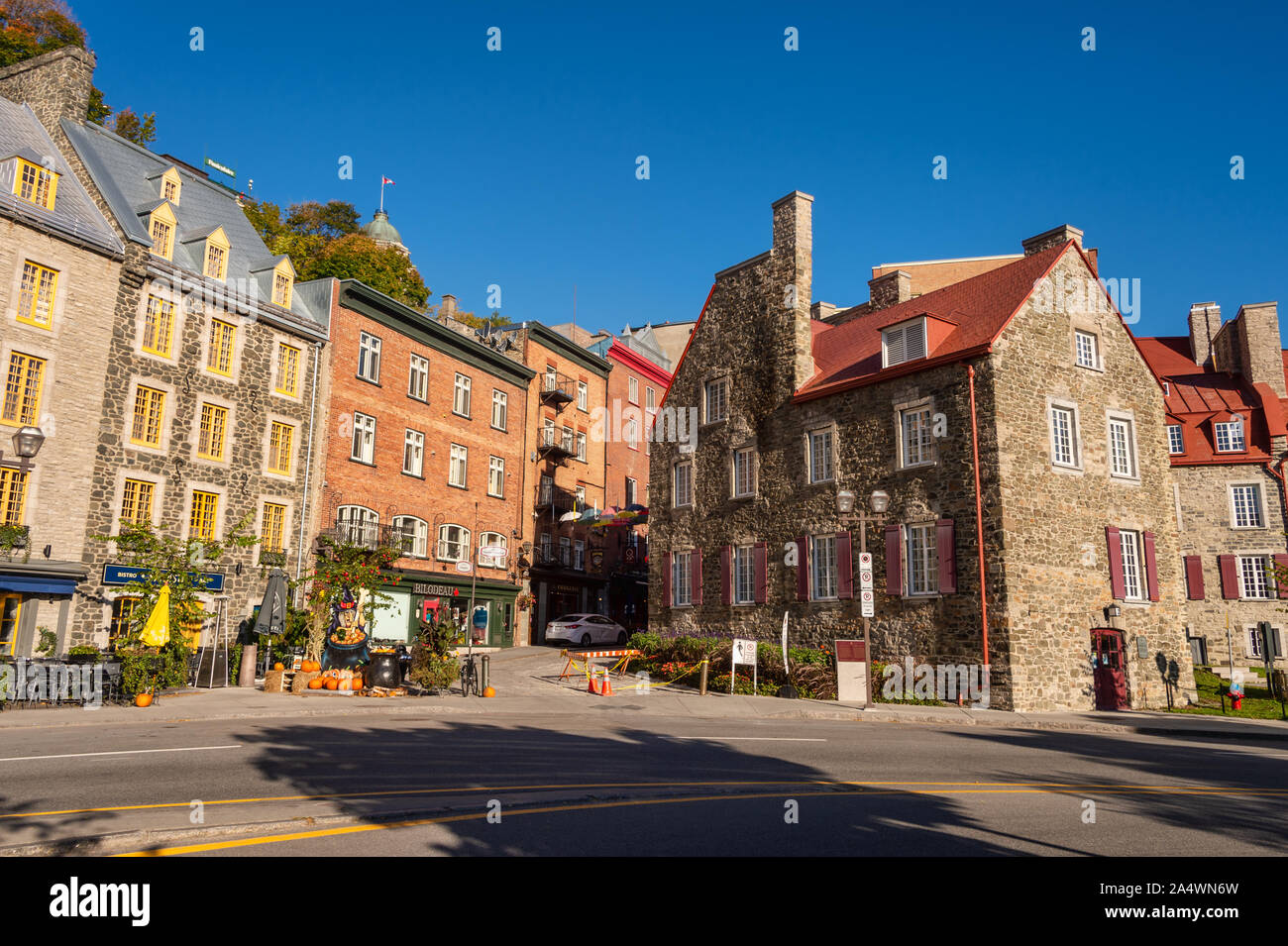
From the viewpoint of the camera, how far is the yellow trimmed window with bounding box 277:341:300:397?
29734 mm

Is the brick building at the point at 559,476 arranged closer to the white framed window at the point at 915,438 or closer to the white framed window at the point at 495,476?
the white framed window at the point at 495,476

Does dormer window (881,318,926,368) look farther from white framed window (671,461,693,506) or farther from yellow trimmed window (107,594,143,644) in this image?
yellow trimmed window (107,594,143,644)

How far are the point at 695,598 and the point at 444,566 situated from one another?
1126 cm

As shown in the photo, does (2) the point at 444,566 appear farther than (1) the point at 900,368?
Yes

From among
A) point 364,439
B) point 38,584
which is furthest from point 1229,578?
point 38,584

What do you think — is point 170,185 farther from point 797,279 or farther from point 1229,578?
point 1229,578

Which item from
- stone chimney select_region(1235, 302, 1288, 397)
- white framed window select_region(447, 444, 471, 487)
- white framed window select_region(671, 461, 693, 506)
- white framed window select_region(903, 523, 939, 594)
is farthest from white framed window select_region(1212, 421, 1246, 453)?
white framed window select_region(447, 444, 471, 487)

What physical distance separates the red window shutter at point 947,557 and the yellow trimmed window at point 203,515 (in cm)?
2147

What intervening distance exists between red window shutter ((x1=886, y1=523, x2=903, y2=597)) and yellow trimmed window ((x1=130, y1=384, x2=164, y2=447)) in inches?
856

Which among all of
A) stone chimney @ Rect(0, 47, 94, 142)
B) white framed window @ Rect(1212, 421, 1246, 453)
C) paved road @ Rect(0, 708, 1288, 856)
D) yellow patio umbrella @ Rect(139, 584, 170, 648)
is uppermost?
stone chimney @ Rect(0, 47, 94, 142)

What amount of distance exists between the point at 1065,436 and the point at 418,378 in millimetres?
24495
